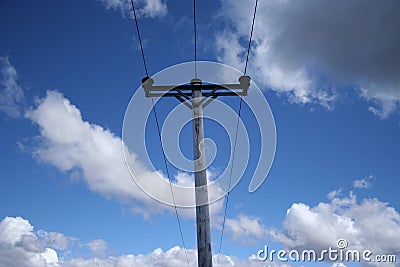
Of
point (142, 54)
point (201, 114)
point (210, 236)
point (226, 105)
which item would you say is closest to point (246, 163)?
point (226, 105)

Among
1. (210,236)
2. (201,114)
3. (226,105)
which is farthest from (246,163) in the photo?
(210,236)

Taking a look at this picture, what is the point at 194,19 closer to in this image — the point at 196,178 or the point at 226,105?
the point at 226,105

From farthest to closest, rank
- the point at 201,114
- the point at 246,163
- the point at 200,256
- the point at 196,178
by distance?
the point at 246,163 < the point at 201,114 < the point at 196,178 < the point at 200,256

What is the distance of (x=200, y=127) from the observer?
9070mm

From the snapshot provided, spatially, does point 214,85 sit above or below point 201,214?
above

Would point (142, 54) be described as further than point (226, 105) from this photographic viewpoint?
No

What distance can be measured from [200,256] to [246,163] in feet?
12.3

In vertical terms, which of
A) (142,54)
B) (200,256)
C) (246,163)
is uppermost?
(142,54)

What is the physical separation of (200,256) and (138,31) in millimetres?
5601

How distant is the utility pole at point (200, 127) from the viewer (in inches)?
320

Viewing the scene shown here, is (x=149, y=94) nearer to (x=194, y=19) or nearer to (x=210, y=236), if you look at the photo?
(x=194, y=19)

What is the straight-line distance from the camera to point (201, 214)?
27.3 ft

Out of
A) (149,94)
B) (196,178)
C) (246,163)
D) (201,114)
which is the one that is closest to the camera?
→ (196,178)

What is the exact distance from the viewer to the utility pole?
8141 millimetres
